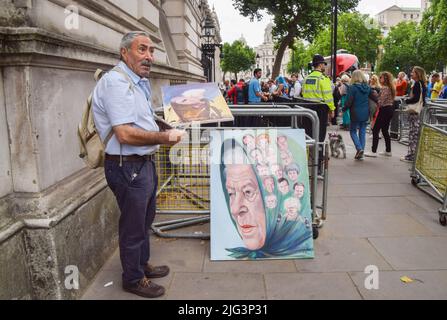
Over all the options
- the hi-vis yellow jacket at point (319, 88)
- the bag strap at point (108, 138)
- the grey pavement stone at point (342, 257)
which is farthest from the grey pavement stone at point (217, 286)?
the hi-vis yellow jacket at point (319, 88)

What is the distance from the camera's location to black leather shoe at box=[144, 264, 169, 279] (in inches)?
147

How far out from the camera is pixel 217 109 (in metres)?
4.21

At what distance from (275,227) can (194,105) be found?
4.57ft

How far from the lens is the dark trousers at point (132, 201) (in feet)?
10.5

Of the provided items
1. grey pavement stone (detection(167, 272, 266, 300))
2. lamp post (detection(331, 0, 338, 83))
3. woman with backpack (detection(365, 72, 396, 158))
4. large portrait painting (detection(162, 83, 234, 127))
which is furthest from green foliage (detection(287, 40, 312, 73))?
grey pavement stone (detection(167, 272, 266, 300))

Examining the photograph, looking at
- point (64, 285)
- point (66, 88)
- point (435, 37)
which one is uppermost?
point (435, 37)

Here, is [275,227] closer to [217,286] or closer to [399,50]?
[217,286]

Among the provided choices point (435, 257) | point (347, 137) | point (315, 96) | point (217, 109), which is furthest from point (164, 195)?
point (347, 137)

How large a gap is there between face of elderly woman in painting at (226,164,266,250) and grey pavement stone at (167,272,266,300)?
0.43 meters

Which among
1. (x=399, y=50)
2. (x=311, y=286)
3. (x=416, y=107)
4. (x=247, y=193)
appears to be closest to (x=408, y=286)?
(x=311, y=286)

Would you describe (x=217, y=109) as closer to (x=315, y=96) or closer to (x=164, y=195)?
(x=164, y=195)

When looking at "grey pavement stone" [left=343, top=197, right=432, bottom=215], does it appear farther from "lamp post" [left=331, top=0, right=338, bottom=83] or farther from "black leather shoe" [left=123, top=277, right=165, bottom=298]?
"lamp post" [left=331, top=0, right=338, bottom=83]

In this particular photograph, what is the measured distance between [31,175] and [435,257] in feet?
11.8

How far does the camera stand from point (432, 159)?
6145 millimetres
